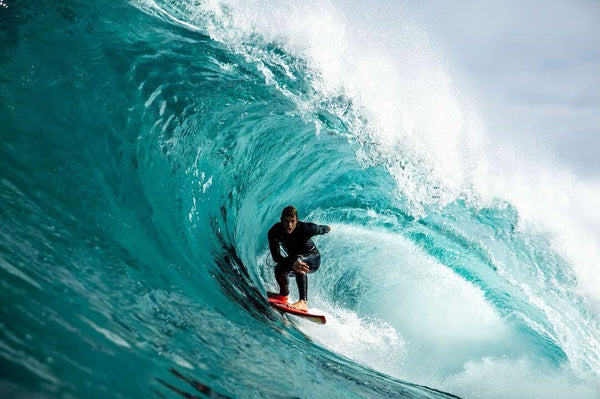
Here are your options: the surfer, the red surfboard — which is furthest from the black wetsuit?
the red surfboard

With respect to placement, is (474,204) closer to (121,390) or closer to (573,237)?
(573,237)

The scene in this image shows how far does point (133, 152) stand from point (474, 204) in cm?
713

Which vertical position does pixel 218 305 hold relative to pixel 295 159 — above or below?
below

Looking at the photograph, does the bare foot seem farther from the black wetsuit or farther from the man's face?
the man's face

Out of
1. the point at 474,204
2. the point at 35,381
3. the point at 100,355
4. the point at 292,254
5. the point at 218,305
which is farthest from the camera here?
the point at 474,204

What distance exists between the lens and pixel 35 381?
5.36 feet

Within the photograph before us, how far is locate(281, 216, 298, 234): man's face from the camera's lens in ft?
16.4

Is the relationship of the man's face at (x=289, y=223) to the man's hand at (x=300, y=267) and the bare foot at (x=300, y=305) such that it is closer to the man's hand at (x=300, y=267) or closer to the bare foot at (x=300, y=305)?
the man's hand at (x=300, y=267)

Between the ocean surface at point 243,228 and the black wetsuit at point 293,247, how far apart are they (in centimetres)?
49

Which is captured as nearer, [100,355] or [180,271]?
[100,355]

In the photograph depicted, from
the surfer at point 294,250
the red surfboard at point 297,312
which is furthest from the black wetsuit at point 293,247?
the red surfboard at point 297,312

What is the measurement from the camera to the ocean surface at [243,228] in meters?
2.43

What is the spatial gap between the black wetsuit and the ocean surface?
1.61 feet

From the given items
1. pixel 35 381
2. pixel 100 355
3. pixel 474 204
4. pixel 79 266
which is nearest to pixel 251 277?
pixel 79 266
